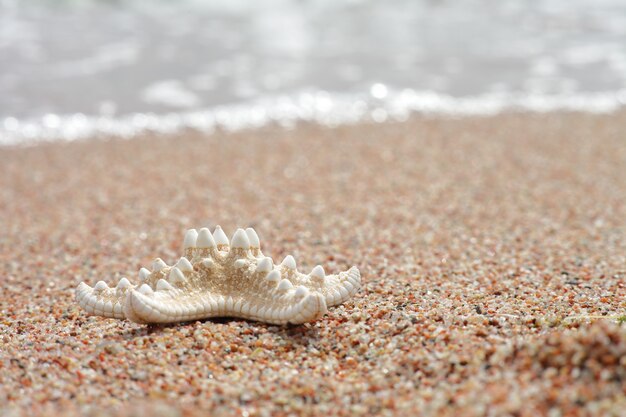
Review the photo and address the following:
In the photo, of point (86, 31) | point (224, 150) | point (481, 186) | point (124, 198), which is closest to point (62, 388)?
point (124, 198)

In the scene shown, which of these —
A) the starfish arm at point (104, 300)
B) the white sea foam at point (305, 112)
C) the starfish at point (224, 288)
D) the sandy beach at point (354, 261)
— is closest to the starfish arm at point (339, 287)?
the starfish at point (224, 288)

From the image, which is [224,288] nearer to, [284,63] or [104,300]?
[104,300]

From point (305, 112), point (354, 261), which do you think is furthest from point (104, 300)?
point (305, 112)

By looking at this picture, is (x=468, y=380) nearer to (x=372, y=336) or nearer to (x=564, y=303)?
(x=372, y=336)

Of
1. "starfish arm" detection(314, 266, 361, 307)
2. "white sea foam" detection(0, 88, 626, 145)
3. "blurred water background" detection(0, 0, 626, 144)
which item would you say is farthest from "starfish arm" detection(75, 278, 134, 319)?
"blurred water background" detection(0, 0, 626, 144)

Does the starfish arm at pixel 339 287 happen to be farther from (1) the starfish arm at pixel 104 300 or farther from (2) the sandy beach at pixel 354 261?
(1) the starfish arm at pixel 104 300

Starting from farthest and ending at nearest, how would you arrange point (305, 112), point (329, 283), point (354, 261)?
1. point (305, 112)
2. point (354, 261)
3. point (329, 283)
